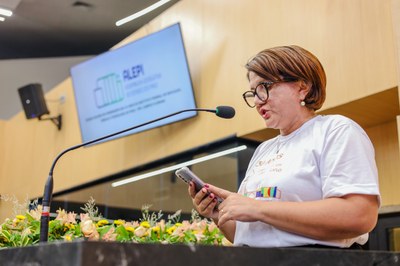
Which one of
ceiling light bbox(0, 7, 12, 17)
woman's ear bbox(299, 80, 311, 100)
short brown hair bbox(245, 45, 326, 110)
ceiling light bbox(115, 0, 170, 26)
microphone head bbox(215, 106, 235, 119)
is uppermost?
ceiling light bbox(0, 7, 12, 17)

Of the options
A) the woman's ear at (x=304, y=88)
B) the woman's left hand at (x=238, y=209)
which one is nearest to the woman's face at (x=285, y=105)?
the woman's ear at (x=304, y=88)

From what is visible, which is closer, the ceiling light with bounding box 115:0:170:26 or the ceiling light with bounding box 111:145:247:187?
the ceiling light with bounding box 111:145:247:187

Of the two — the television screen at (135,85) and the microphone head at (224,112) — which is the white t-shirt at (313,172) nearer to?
the microphone head at (224,112)

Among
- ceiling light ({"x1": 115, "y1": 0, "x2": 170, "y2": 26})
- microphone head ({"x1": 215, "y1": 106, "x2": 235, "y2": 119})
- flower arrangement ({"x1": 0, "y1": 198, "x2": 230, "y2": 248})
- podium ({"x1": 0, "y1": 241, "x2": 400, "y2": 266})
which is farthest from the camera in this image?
ceiling light ({"x1": 115, "y1": 0, "x2": 170, "y2": 26})

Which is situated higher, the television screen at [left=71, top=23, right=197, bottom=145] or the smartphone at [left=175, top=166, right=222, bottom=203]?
the television screen at [left=71, top=23, right=197, bottom=145]

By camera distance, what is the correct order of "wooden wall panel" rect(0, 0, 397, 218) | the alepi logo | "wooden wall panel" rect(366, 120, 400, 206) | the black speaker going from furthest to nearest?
1. the black speaker
2. the alepi logo
3. "wooden wall panel" rect(366, 120, 400, 206)
4. "wooden wall panel" rect(0, 0, 397, 218)

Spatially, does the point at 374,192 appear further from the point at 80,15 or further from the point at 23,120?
the point at 23,120

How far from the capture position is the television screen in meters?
5.05

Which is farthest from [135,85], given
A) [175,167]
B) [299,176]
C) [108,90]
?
[299,176]

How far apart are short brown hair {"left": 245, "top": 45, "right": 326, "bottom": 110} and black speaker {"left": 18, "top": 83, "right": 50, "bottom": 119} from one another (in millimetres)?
6285

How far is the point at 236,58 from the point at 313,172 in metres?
3.35

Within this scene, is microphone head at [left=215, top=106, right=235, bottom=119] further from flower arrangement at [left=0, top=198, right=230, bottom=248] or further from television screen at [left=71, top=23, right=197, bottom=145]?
television screen at [left=71, top=23, right=197, bottom=145]

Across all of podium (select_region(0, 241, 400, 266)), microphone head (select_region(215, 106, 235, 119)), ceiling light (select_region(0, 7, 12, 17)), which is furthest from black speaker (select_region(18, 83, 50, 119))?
podium (select_region(0, 241, 400, 266))

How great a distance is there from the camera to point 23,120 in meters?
8.33
